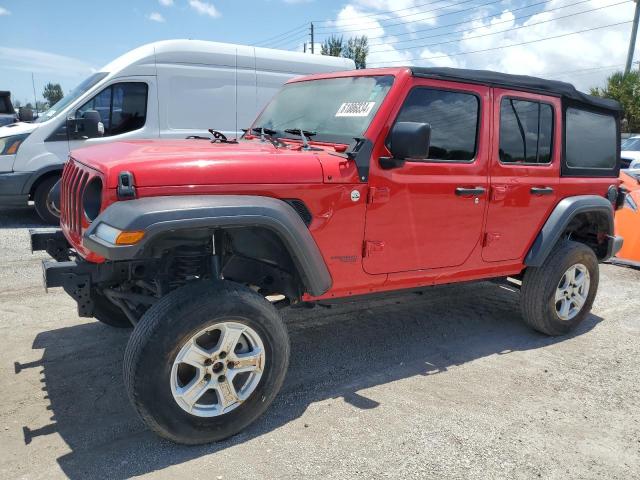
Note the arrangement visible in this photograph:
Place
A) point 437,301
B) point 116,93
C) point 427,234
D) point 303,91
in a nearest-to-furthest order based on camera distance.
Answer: point 427,234 → point 303,91 → point 437,301 → point 116,93

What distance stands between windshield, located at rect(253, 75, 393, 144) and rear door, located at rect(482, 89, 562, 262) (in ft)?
3.40

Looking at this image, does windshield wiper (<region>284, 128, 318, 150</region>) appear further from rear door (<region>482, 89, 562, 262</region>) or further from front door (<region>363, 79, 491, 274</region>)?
rear door (<region>482, 89, 562, 262</region>)

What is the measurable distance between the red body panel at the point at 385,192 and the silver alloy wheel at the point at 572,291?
0.57m

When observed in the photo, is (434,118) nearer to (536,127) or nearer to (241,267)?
(536,127)

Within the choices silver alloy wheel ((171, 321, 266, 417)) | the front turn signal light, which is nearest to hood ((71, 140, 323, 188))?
the front turn signal light

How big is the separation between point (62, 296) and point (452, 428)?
3.74 m

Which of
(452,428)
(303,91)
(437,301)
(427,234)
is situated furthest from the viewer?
(437,301)

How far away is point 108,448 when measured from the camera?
284cm

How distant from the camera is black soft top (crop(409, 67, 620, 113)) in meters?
3.69

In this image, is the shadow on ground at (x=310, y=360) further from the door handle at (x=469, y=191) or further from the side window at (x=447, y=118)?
the side window at (x=447, y=118)

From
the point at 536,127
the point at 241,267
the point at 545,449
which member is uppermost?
the point at 536,127

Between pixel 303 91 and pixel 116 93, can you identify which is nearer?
pixel 303 91

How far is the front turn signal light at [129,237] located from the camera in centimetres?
251

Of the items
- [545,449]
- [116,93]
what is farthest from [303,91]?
[116,93]
